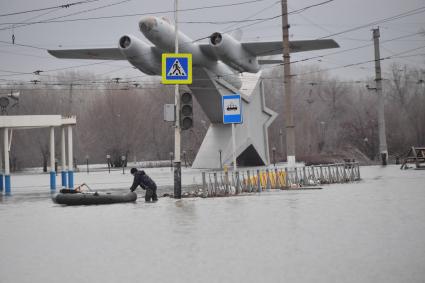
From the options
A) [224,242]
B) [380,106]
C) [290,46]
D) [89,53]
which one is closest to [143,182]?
[224,242]

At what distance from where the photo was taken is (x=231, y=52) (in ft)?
129

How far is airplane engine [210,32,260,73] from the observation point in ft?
127

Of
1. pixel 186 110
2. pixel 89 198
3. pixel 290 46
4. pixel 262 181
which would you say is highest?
pixel 290 46

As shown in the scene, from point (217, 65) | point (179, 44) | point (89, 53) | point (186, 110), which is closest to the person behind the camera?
point (186, 110)

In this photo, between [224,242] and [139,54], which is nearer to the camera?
[224,242]

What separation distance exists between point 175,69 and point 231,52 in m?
18.8

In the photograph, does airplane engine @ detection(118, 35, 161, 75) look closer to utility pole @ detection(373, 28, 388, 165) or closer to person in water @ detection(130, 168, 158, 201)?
utility pole @ detection(373, 28, 388, 165)

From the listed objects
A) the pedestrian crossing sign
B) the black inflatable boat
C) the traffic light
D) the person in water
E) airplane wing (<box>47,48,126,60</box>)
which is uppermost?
airplane wing (<box>47,48,126,60</box>)

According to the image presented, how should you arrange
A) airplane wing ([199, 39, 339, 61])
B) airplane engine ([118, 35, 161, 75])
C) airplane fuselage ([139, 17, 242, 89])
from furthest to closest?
airplane wing ([199, 39, 339, 61])
airplane engine ([118, 35, 161, 75])
airplane fuselage ([139, 17, 242, 89])

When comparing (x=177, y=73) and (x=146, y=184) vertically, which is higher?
(x=177, y=73)

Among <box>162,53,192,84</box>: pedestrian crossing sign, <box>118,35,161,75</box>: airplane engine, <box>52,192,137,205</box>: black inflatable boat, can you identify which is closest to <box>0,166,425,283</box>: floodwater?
<box>52,192,137,205</box>: black inflatable boat

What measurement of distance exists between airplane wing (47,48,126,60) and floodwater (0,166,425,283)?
25595 millimetres

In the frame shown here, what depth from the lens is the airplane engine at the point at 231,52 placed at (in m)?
38.8

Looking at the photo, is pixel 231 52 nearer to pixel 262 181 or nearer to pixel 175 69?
pixel 262 181
